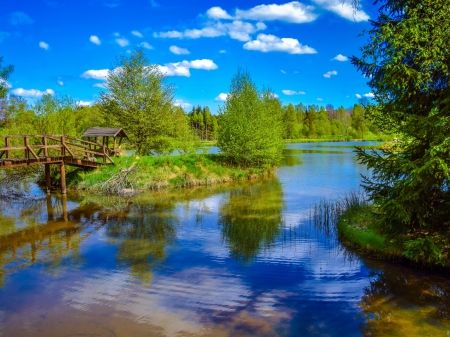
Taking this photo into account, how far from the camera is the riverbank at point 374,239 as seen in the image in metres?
9.94

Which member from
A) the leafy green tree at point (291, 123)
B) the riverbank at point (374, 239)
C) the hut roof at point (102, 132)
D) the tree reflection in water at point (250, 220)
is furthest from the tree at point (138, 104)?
the leafy green tree at point (291, 123)

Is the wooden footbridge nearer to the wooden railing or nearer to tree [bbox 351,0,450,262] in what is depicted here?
the wooden railing

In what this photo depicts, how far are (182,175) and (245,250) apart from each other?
54.8 ft

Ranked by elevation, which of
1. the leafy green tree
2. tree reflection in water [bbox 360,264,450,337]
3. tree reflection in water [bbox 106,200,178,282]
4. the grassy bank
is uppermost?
the leafy green tree

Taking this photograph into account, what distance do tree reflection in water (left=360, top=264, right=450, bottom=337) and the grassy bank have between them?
1946cm

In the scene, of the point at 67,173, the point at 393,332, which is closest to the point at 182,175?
the point at 67,173

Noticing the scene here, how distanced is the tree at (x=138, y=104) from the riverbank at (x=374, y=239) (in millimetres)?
23565

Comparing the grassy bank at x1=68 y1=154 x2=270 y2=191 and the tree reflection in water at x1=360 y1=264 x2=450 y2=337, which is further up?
the grassy bank at x1=68 y1=154 x2=270 y2=191

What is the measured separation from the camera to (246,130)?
31719 mm

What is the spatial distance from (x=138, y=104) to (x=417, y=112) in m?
28.7

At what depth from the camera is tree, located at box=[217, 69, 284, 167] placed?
3188 centimetres

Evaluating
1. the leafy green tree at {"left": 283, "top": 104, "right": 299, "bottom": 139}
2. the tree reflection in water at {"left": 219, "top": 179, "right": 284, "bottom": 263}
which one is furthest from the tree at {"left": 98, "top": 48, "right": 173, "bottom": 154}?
the leafy green tree at {"left": 283, "top": 104, "right": 299, "bottom": 139}

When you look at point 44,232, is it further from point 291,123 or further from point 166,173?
point 291,123

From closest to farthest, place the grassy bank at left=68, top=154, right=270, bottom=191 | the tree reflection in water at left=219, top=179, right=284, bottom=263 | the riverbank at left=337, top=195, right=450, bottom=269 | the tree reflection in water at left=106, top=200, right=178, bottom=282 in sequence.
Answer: the riverbank at left=337, top=195, right=450, bottom=269, the tree reflection in water at left=106, top=200, right=178, bottom=282, the tree reflection in water at left=219, top=179, right=284, bottom=263, the grassy bank at left=68, top=154, right=270, bottom=191
